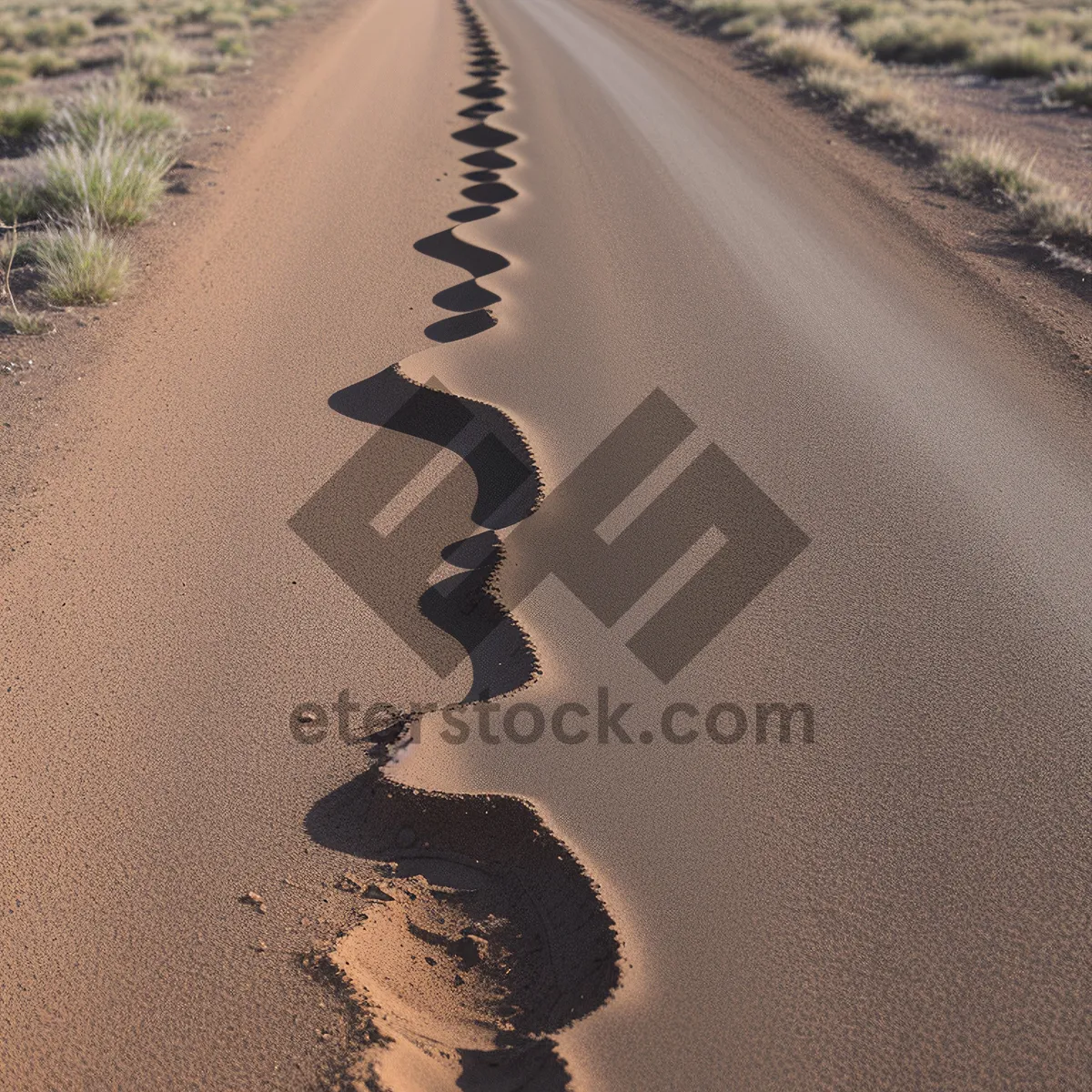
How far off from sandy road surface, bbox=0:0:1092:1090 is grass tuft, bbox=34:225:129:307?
31 cm

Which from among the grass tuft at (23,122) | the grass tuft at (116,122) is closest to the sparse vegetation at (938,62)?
the grass tuft at (116,122)

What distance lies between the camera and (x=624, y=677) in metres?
4.00

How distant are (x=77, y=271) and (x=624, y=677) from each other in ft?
16.4

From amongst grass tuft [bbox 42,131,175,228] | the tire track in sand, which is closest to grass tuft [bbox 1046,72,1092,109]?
grass tuft [bbox 42,131,175,228]

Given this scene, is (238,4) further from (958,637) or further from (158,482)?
(958,637)

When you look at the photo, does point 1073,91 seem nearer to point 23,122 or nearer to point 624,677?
point 23,122

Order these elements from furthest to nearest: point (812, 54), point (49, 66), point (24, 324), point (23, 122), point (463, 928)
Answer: point (49, 66)
point (812, 54)
point (23, 122)
point (24, 324)
point (463, 928)

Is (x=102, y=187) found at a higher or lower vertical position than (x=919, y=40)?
lower

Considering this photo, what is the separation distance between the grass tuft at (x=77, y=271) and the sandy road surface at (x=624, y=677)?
0.31 meters

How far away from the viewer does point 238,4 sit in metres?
25.6

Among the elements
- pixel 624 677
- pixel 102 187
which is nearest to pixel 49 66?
pixel 102 187

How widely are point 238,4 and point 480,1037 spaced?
27.9 m

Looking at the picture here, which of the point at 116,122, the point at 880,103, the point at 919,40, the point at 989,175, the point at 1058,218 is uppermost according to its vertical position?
the point at 919,40

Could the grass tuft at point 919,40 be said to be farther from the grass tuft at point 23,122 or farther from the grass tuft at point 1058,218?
the grass tuft at point 23,122
